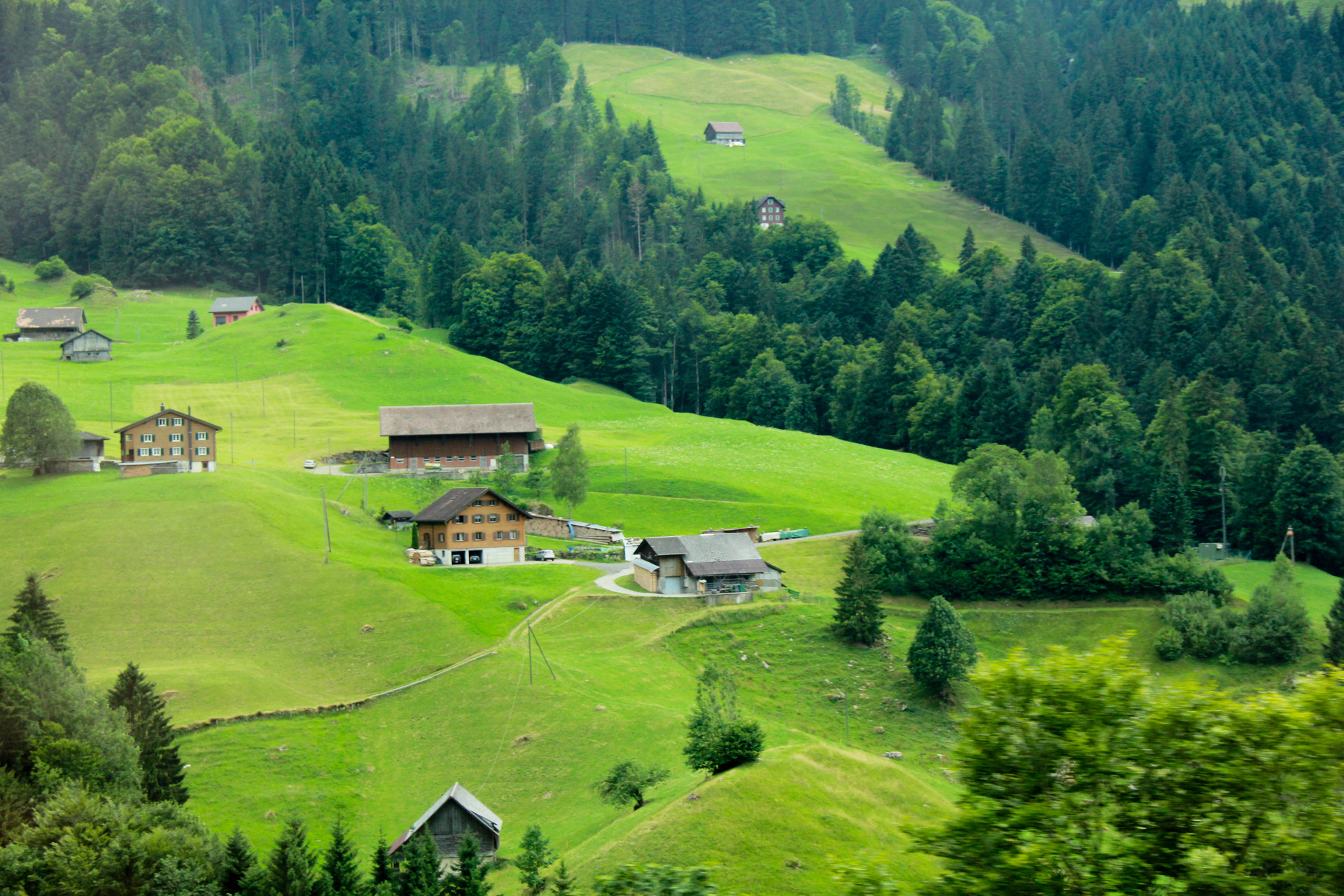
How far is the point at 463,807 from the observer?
1884 inches

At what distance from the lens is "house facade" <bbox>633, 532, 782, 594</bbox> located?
249 ft

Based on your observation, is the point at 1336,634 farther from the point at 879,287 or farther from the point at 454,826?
the point at 879,287

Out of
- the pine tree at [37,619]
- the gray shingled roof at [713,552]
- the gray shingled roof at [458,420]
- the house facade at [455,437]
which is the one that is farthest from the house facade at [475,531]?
the pine tree at [37,619]

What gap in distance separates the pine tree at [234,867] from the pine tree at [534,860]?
9.46 m

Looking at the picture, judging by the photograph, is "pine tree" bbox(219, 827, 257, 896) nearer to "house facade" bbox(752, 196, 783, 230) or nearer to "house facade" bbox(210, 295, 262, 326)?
"house facade" bbox(210, 295, 262, 326)

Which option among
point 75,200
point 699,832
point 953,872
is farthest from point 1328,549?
point 75,200

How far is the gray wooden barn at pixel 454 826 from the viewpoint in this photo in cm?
4731

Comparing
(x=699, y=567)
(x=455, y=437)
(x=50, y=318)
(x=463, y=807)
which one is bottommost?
(x=463, y=807)

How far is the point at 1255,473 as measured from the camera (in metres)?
102

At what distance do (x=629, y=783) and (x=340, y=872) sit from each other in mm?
12559

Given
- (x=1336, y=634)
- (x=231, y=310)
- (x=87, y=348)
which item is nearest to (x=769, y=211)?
(x=231, y=310)

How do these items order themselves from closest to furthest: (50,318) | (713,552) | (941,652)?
1. (941,652)
2. (713,552)
3. (50,318)

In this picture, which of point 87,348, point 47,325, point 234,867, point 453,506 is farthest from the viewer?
point 47,325

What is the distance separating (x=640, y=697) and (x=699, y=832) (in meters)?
19.9
